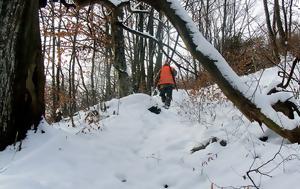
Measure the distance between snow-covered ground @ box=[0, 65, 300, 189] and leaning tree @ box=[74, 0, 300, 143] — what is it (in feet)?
0.84

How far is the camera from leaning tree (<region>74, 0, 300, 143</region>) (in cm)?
489

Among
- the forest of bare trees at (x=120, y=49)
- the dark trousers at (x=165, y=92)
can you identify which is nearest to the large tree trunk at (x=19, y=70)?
the forest of bare trees at (x=120, y=49)

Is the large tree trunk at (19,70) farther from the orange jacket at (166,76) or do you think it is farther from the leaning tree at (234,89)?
the orange jacket at (166,76)

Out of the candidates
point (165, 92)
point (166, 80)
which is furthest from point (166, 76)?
point (165, 92)

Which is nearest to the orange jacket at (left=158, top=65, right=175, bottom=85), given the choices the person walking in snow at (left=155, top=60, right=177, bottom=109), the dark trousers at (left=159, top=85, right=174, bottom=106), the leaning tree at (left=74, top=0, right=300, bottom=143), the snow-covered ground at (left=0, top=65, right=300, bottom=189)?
the person walking in snow at (left=155, top=60, right=177, bottom=109)

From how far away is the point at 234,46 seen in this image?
19.5 meters

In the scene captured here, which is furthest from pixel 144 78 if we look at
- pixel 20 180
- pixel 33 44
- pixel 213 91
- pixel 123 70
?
pixel 20 180

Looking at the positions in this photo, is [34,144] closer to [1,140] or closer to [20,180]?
[1,140]

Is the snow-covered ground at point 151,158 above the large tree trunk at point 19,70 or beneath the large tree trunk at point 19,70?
beneath

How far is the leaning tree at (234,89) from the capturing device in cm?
489

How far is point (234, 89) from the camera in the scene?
5082mm

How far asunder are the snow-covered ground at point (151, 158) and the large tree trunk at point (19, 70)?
0.73ft

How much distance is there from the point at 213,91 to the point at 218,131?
11.5 feet

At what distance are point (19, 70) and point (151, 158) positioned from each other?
2.12m
